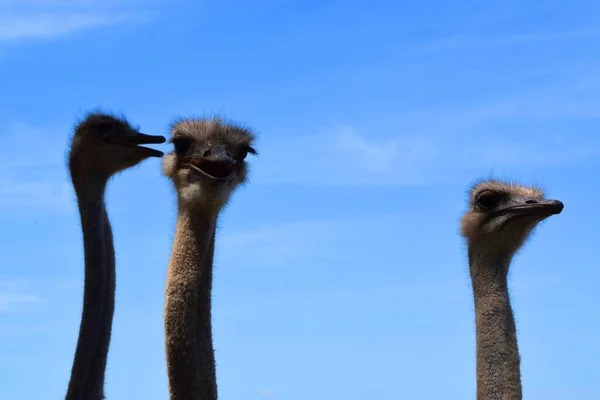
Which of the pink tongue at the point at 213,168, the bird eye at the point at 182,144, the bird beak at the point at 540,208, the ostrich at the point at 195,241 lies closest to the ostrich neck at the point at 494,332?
the bird beak at the point at 540,208

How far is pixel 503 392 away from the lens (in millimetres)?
7871

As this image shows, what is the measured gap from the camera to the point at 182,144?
25.6 ft

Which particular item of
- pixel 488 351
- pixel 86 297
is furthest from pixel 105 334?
pixel 488 351

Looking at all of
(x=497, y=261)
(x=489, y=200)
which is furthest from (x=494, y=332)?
(x=489, y=200)

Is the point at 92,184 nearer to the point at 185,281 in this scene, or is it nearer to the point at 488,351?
the point at 185,281

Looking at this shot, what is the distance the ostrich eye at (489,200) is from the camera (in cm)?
886

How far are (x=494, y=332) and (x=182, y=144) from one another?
2308 millimetres

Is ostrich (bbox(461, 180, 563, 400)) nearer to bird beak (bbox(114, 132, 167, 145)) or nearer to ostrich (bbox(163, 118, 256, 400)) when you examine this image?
ostrich (bbox(163, 118, 256, 400))

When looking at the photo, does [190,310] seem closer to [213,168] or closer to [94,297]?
[213,168]

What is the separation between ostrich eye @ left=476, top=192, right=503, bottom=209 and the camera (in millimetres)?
8859

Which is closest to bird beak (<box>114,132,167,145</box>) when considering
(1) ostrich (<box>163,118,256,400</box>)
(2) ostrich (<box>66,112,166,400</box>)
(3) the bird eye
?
(2) ostrich (<box>66,112,166,400</box>)

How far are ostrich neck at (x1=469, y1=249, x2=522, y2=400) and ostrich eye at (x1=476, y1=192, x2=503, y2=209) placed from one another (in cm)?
37

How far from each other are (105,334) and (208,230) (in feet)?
3.94

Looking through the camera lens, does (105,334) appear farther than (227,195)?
Yes
